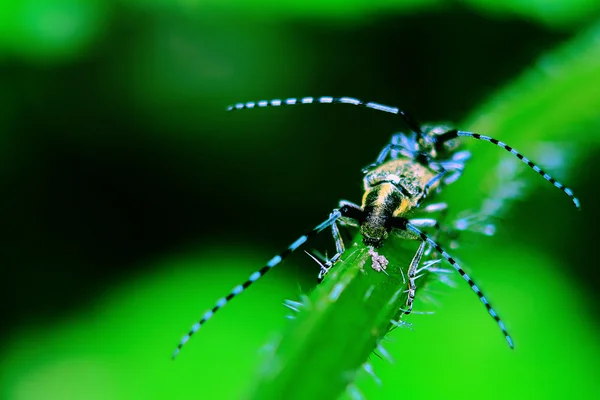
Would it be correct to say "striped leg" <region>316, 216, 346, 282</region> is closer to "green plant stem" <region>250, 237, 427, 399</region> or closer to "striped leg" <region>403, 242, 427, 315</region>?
"green plant stem" <region>250, 237, 427, 399</region>

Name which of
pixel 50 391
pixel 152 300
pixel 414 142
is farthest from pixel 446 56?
pixel 50 391

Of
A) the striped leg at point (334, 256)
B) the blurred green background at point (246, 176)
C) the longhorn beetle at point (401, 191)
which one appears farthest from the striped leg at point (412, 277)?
the blurred green background at point (246, 176)

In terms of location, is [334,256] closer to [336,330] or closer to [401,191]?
[401,191]

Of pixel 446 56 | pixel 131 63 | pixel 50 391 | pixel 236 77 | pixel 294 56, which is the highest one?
pixel 446 56

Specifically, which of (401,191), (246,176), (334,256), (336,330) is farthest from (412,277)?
(246,176)

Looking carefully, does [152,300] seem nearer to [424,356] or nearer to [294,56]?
[424,356]

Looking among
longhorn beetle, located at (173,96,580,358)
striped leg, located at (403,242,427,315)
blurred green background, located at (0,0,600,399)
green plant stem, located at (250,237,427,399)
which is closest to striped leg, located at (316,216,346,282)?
longhorn beetle, located at (173,96,580,358)

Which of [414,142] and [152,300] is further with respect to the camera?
[152,300]
